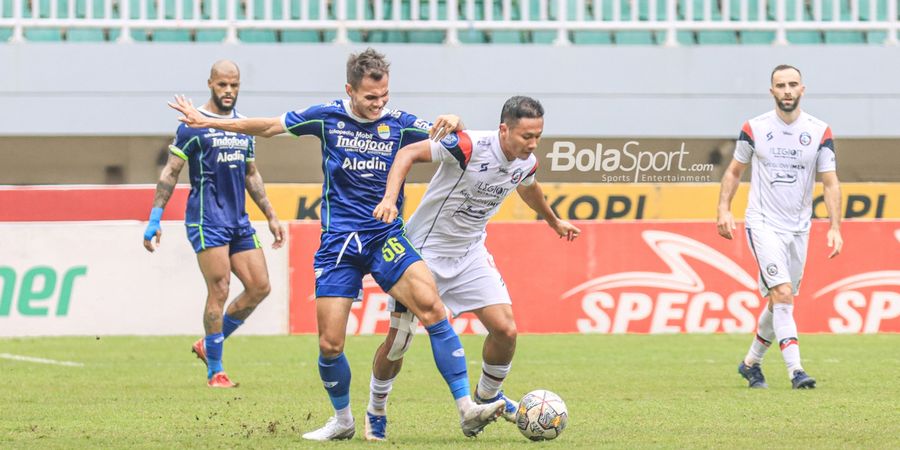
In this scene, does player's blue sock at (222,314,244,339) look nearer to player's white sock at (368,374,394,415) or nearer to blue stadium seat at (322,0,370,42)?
player's white sock at (368,374,394,415)

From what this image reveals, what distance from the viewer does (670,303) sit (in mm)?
15414

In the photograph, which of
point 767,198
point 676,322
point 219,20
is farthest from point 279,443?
point 219,20

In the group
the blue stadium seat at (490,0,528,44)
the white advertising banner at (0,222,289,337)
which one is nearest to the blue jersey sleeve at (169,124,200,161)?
the white advertising banner at (0,222,289,337)

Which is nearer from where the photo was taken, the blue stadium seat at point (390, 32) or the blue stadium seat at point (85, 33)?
the blue stadium seat at point (390, 32)

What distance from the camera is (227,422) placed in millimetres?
8055

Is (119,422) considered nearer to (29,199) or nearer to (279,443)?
(279,443)

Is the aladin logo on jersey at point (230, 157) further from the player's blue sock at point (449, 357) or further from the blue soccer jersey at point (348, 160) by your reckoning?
the player's blue sock at point (449, 357)

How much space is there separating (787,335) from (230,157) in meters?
4.08

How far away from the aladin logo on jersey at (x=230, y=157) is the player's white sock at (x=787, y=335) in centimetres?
391

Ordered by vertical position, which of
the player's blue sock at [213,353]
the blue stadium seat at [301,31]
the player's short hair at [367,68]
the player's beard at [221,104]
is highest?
the blue stadium seat at [301,31]

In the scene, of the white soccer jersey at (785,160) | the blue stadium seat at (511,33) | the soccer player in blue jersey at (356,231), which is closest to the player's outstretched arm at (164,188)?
the soccer player in blue jersey at (356,231)

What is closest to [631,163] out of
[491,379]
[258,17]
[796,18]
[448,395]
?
[796,18]

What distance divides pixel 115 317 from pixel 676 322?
575cm

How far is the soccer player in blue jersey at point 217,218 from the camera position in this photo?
10586 mm
